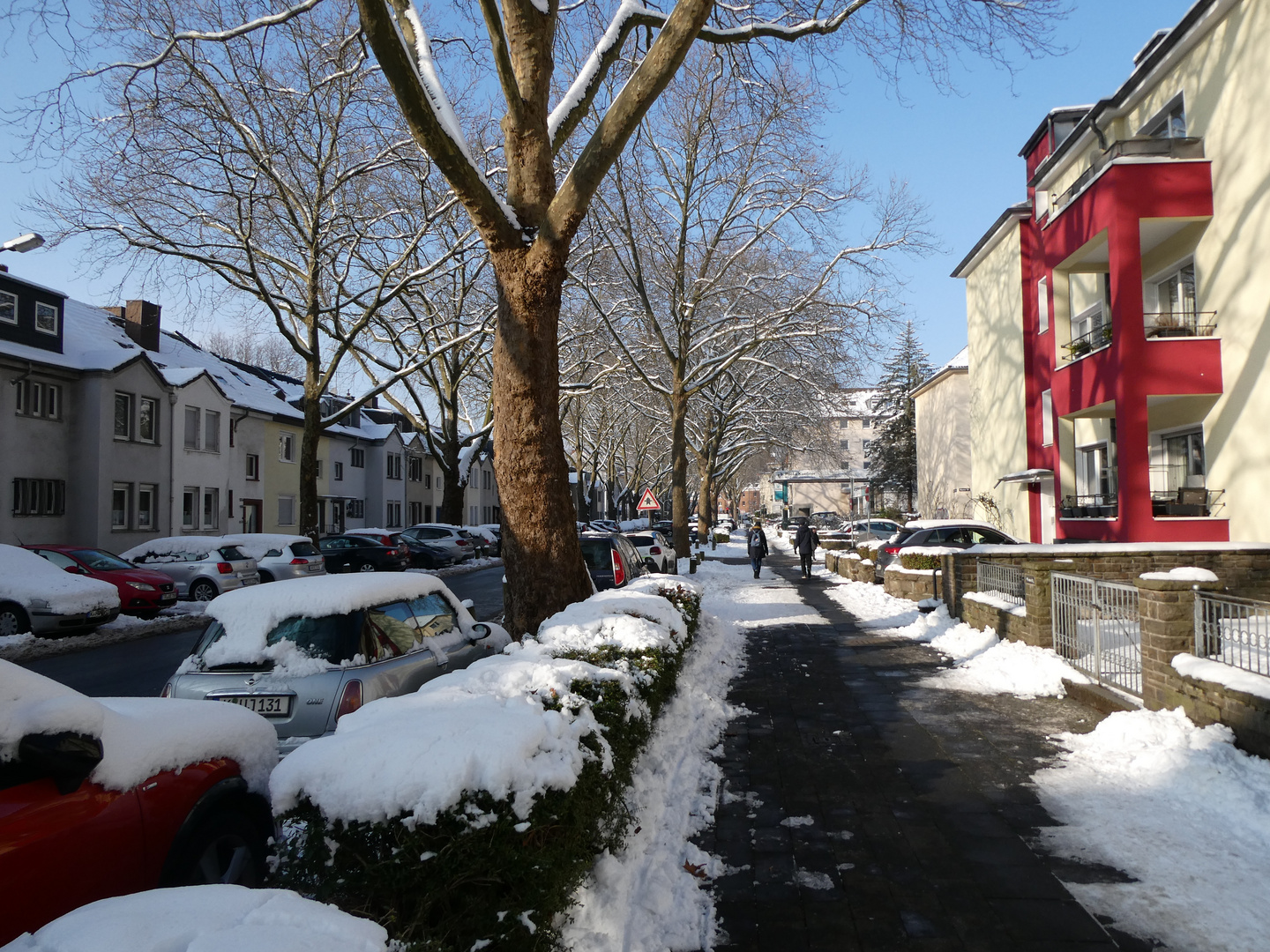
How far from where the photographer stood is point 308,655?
576cm

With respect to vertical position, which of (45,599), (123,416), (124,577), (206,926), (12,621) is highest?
(123,416)

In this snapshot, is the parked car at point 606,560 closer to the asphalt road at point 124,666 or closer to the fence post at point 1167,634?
the asphalt road at point 124,666

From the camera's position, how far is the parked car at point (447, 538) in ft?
121

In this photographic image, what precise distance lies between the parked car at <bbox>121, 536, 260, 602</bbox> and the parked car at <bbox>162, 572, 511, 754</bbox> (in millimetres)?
17171

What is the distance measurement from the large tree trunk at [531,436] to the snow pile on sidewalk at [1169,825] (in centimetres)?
501

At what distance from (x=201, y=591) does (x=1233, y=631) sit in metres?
22.3

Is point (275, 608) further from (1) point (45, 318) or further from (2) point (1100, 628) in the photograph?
(1) point (45, 318)

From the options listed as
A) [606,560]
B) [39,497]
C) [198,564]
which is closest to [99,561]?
[198,564]

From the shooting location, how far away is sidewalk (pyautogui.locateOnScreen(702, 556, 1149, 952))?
4031mm

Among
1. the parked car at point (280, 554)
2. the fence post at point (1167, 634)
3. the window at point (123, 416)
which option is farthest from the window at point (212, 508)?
the fence post at point (1167, 634)

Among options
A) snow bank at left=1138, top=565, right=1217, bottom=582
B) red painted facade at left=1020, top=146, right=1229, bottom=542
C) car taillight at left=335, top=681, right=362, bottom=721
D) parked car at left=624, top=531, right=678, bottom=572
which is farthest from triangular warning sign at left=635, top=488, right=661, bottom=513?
car taillight at left=335, top=681, right=362, bottom=721

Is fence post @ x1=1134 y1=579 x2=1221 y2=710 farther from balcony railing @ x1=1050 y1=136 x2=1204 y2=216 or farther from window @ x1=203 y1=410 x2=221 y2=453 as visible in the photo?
window @ x1=203 y1=410 x2=221 y2=453

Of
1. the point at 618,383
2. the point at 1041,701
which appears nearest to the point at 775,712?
the point at 1041,701

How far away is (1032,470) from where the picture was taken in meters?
23.9
